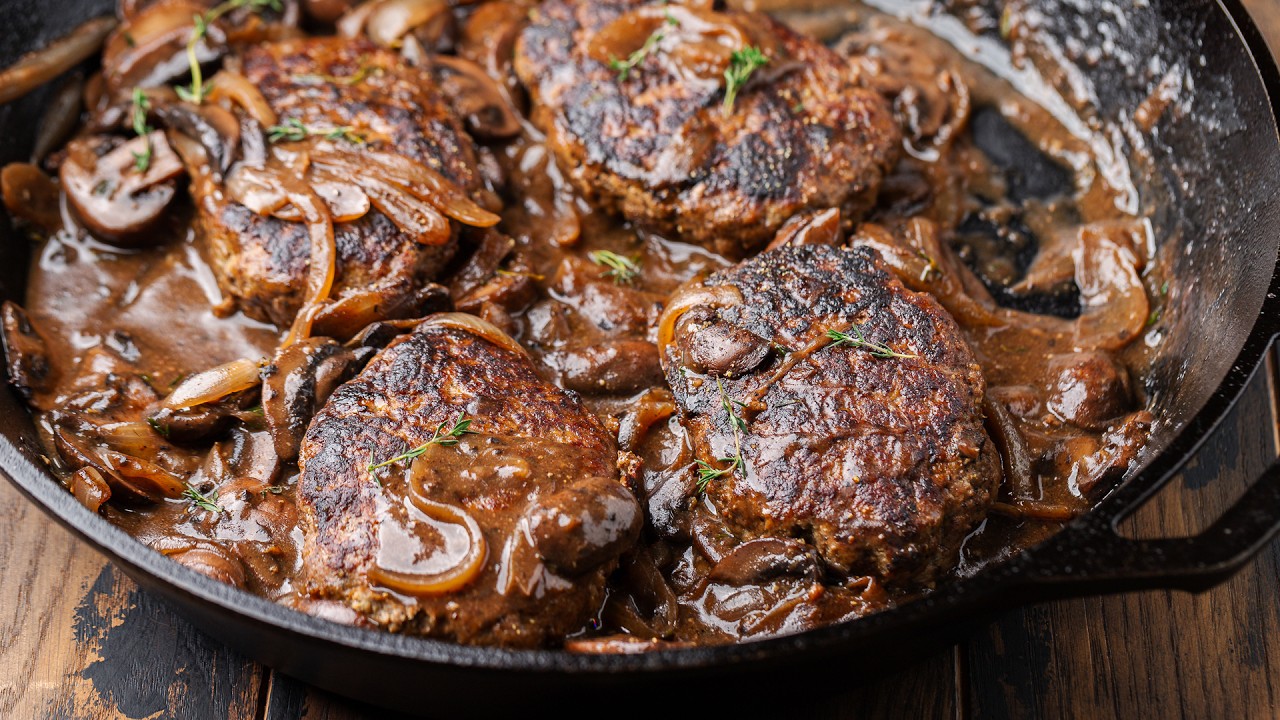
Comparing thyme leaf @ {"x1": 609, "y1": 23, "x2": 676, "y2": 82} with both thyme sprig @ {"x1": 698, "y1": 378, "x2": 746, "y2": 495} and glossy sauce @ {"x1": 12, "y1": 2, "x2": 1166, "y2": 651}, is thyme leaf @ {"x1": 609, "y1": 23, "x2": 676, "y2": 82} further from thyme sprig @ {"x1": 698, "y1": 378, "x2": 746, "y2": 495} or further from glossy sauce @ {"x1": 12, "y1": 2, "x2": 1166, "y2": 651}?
thyme sprig @ {"x1": 698, "y1": 378, "x2": 746, "y2": 495}

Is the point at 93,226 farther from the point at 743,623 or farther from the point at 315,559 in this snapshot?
the point at 743,623

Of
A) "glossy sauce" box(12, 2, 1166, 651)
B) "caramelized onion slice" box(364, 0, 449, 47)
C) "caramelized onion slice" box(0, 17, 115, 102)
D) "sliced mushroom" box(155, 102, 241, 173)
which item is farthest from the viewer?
"caramelized onion slice" box(364, 0, 449, 47)

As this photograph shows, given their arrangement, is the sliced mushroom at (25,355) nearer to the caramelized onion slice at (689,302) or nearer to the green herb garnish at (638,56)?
the caramelized onion slice at (689,302)

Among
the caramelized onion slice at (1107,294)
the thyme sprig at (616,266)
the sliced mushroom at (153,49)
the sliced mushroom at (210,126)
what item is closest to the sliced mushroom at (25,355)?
the sliced mushroom at (210,126)

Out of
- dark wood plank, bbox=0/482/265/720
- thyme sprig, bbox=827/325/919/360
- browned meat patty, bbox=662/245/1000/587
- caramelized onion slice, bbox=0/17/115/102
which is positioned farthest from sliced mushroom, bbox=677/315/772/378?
caramelized onion slice, bbox=0/17/115/102

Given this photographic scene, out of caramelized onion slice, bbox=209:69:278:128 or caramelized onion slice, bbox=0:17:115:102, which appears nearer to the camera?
caramelized onion slice, bbox=209:69:278:128

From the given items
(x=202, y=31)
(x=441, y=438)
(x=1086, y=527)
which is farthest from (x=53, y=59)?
(x=1086, y=527)

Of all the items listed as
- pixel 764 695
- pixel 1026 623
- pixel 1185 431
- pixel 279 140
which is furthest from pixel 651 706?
pixel 279 140
